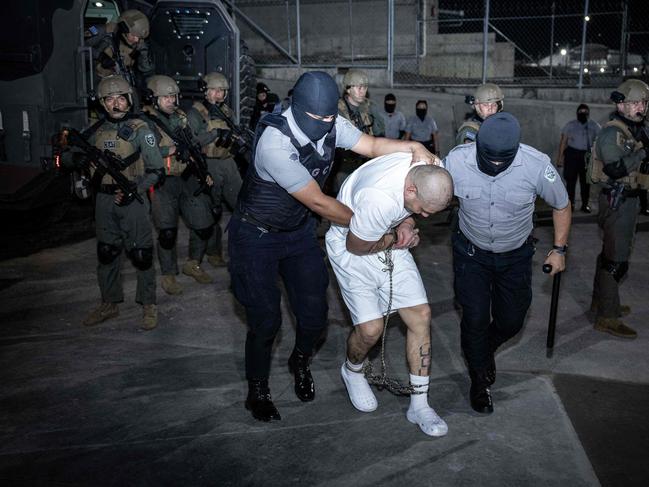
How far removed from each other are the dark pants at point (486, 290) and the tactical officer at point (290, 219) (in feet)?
2.74

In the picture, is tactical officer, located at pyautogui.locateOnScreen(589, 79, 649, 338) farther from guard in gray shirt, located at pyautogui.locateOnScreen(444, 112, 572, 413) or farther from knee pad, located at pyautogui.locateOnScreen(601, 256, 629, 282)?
guard in gray shirt, located at pyautogui.locateOnScreen(444, 112, 572, 413)

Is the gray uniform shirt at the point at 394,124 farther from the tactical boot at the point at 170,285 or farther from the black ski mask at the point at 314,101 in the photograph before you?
the black ski mask at the point at 314,101

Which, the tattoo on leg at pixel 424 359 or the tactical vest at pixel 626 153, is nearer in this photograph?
the tattoo on leg at pixel 424 359

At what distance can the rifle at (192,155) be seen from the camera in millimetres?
7000

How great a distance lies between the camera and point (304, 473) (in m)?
3.74

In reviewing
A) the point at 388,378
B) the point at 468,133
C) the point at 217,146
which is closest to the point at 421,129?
the point at 217,146

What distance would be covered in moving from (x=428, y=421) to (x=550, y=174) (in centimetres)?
159

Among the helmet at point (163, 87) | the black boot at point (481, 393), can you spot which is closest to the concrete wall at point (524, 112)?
the helmet at point (163, 87)

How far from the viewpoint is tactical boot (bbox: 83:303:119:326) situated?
614cm

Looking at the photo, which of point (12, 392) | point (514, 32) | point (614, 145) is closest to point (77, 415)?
point (12, 392)

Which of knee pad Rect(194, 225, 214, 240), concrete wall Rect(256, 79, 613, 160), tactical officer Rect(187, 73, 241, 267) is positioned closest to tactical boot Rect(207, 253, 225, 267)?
tactical officer Rect(187, 73, 241, 267)

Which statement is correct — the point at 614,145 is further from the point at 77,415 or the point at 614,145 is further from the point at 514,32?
the point at 514,32

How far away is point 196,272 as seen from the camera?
741 centimetres

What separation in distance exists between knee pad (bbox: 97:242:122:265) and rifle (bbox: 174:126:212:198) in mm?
1353
